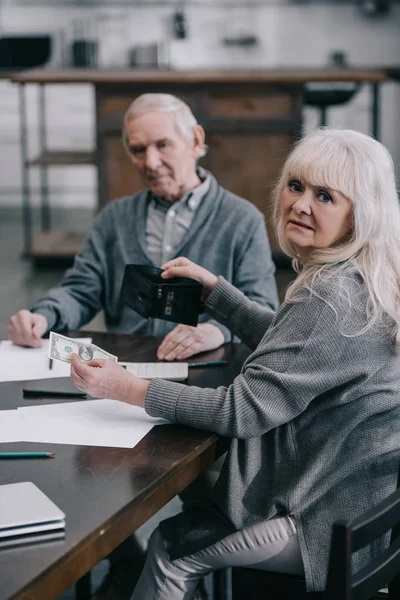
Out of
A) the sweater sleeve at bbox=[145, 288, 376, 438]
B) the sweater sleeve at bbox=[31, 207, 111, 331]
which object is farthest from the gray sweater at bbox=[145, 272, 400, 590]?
the sweater sleeve at bbox=[31, 207, 111, 331]

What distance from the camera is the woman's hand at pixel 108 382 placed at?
1.60 metres

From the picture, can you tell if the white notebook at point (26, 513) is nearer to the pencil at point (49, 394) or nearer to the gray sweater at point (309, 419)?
the gray sweater at point (309, 419)

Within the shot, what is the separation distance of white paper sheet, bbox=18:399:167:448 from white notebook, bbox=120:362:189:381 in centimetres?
16

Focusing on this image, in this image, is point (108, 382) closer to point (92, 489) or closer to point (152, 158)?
point (92, 489)

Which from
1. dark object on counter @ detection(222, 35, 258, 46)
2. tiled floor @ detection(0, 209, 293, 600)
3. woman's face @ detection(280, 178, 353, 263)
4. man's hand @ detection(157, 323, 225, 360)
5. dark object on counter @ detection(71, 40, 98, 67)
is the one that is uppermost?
dark object on counter @ detection(222, 35, 258, 46)

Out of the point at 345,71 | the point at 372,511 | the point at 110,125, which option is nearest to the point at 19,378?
the point at 372,511

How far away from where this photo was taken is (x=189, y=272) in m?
2.03

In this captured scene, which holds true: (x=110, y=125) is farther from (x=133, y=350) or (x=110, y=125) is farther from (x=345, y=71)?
(x=133, y=350)

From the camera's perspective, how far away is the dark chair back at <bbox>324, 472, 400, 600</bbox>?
1137 mm

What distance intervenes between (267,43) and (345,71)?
287 cm

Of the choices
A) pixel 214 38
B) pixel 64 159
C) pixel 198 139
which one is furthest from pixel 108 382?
pixel 214 38

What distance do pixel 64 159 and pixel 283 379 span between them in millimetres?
4628

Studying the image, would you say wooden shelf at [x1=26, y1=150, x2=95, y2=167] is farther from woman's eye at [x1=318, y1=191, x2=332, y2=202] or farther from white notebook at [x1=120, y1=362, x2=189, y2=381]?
woman's eye at [x1=318, y1=191, x2=332, y2=202]

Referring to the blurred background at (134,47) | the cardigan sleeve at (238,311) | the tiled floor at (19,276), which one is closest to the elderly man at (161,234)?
the cardigan sleeve at (238,311)
